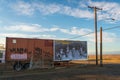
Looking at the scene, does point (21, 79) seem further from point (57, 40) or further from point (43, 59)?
point (57, 40)

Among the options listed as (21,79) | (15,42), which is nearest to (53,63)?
(15,42)

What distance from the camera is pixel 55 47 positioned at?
38062 mm

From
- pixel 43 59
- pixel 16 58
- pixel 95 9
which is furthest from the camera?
pixel 95 9

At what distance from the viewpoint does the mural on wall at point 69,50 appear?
3841 cm

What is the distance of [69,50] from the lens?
4019cm

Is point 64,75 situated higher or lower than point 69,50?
lower

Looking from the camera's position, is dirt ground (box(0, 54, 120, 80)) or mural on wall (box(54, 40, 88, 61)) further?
mural on wall (box(54, 40, 88, 61))

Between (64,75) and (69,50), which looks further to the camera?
(69,50)

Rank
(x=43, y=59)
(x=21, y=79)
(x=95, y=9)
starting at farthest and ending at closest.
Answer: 1. (x=95, y=9)
2. (x=43, y=59)
3. (x=21, y=79)

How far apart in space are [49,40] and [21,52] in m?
5.09

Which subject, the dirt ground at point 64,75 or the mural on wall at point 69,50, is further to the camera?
the mural on wall at point 69,50

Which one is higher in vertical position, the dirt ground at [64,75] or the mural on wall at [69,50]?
the mural on wall at [69,50]

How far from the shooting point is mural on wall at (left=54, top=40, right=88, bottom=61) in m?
38.4

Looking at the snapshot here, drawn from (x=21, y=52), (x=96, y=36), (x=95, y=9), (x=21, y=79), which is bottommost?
(x=21, y=79)
